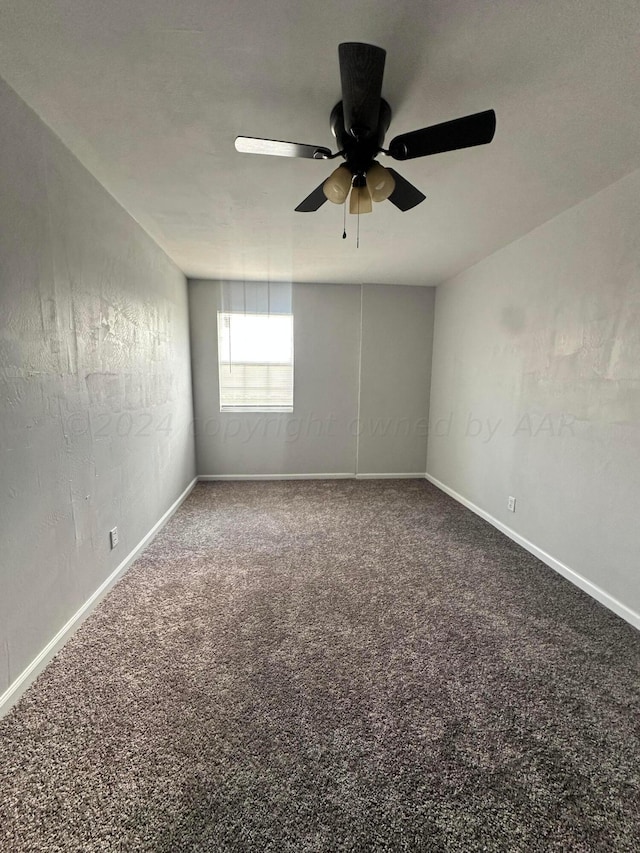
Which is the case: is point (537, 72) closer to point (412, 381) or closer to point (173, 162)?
point (173, 162)

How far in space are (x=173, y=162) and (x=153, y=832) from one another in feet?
9.04

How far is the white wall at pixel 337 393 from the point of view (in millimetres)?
4246

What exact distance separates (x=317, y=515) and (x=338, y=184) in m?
2.66

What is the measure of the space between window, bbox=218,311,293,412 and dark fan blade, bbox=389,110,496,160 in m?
2.96

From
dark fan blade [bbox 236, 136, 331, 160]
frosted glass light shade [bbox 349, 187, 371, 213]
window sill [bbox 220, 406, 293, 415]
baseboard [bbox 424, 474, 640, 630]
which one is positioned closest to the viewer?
dark fan blade [bbox 236, 136, 331, 160]

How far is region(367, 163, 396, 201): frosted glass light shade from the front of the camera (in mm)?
1536

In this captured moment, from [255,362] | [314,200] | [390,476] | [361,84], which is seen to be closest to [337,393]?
[255,362]

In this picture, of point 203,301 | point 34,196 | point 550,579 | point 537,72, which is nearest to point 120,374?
point 34,196

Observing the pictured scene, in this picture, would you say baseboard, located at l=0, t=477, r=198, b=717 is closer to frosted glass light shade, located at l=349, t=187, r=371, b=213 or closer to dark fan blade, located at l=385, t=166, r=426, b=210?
frosted glass light shade, located at l=349, t=187, r=371, b=213

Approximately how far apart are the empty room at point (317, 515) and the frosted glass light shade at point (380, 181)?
0.7 inches

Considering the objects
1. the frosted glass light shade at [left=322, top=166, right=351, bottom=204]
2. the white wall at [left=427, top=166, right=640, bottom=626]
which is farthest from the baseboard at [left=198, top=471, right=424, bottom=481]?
the frosted glass light shade at [left=322, top=166, right=351, bottom=204]

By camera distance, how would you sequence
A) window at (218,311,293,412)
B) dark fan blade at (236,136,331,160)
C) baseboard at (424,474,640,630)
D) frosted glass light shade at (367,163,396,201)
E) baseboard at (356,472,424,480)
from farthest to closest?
baseboard at (356,472,424,480)
window at (218,311,293,412)
baseboard at (424,474,640,630)
frosted glass light shade at (367,163,396,201)
dark fan blade at (236,136,331,160)

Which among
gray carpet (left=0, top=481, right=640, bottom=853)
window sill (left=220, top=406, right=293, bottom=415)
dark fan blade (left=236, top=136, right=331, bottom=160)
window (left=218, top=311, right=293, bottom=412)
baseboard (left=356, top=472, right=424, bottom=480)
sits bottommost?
gray carpet (left=0, top=481, right=640, bottom=853)

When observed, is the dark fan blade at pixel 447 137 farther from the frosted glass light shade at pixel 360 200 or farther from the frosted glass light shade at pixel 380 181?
the frosted glass light shade at pixel 360 200
